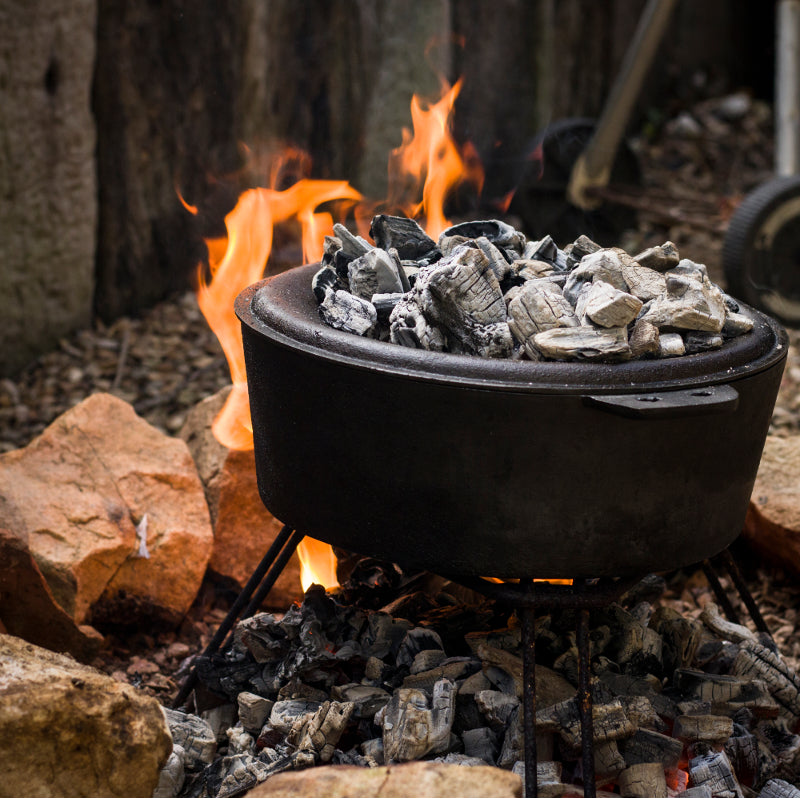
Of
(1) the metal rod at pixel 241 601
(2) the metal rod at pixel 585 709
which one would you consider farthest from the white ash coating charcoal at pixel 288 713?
(2) the metal rod at pixel 585 709

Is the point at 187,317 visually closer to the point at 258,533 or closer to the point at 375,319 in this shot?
the point at 258,533

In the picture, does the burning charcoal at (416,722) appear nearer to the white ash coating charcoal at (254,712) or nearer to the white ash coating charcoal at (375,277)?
the white ash coating charcoal at (254,712)

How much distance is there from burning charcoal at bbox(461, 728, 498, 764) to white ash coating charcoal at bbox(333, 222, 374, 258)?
39.8 inches

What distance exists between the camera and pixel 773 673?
7.28 ft

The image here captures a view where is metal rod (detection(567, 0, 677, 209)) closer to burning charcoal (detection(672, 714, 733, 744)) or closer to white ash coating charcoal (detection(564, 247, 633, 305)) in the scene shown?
white ash coating charcoal (detection(564, 247, 633, 305))

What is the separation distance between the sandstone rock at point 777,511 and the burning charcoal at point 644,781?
1038mm

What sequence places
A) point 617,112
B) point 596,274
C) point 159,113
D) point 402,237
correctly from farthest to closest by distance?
point 617,112 < point 159,113 < point 402,237 < point 596,274

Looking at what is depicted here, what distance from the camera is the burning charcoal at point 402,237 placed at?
2.16m

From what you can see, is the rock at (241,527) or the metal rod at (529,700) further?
the rock at (241,527)

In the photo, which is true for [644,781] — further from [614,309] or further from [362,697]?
[614,309]

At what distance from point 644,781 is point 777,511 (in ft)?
3.63

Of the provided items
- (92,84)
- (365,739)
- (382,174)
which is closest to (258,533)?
(365,739)

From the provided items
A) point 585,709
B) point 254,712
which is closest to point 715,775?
point 585,709

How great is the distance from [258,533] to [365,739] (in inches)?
36.5
